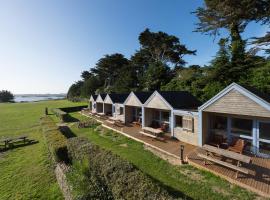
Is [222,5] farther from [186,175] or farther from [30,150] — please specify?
[30,150]

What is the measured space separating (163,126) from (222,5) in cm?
1312

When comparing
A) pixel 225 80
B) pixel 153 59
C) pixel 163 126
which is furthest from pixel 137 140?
pixel 153 59

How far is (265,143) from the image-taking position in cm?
1085

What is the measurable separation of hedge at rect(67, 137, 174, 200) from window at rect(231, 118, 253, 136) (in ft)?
29.4

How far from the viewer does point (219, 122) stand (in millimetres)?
13461

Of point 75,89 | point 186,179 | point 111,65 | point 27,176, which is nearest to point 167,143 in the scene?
point 186,179

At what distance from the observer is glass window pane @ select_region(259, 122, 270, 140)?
1077 cm

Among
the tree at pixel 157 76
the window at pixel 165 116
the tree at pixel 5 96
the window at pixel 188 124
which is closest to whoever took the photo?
the window at pixel 188 124

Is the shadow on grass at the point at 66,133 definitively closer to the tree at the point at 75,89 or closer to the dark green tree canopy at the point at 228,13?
the dark green tree canopy at the point at 228,13

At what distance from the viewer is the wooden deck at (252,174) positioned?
785 cm

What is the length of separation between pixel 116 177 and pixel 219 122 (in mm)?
10284

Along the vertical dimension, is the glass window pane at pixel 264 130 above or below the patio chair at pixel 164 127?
above

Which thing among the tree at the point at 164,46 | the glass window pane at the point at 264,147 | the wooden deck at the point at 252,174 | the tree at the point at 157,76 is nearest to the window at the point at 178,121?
the wooden deck at the point at 252,174

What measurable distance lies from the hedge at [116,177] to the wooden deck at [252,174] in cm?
504
